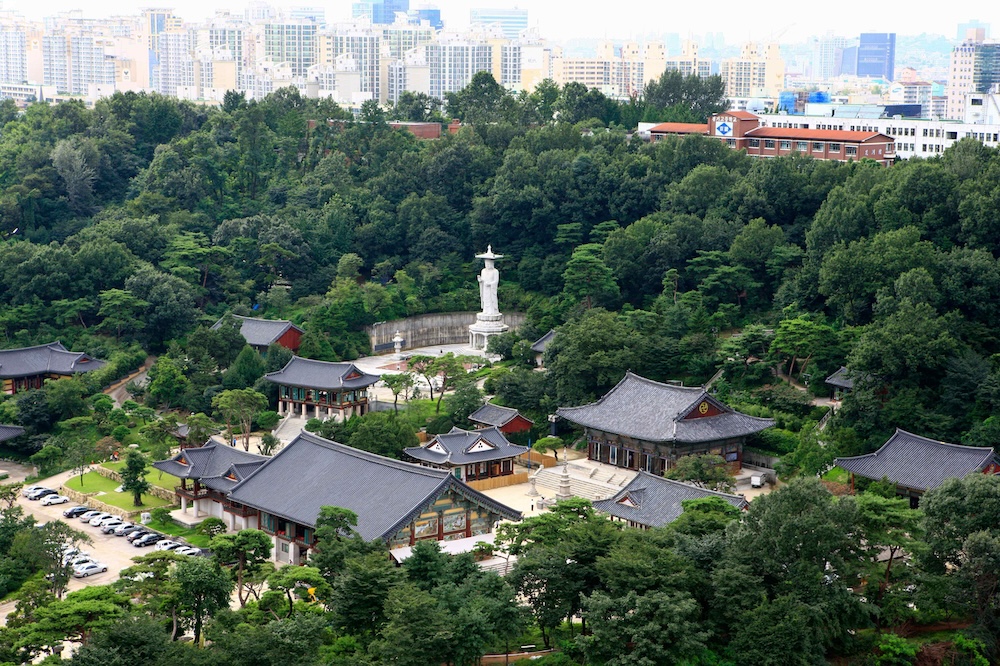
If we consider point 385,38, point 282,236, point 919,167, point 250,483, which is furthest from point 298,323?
point 385,38

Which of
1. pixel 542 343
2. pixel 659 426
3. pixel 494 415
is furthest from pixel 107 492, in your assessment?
pixel 542 343

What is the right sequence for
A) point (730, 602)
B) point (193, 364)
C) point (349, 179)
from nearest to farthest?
point (730, 602), point (193, 364), point (349, 179)

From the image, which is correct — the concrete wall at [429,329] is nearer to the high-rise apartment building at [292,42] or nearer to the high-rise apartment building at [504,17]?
the high-rise apartment building at [292,42]

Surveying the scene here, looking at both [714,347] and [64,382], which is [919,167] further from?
[64,382]

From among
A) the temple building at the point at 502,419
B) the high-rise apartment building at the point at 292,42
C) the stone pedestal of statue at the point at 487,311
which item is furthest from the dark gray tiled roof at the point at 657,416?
the high-rise apartment building at the point at 292,42

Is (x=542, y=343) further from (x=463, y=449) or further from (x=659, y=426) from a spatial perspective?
(x=463, y=449)

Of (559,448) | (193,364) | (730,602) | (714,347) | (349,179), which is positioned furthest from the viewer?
(349,179)

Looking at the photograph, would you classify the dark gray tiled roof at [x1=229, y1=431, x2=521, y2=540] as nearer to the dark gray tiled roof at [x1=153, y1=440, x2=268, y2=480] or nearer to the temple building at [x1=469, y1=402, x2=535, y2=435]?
the dark gray tiled roof at [x1=153, y1=440, x2=268, y2=480]
